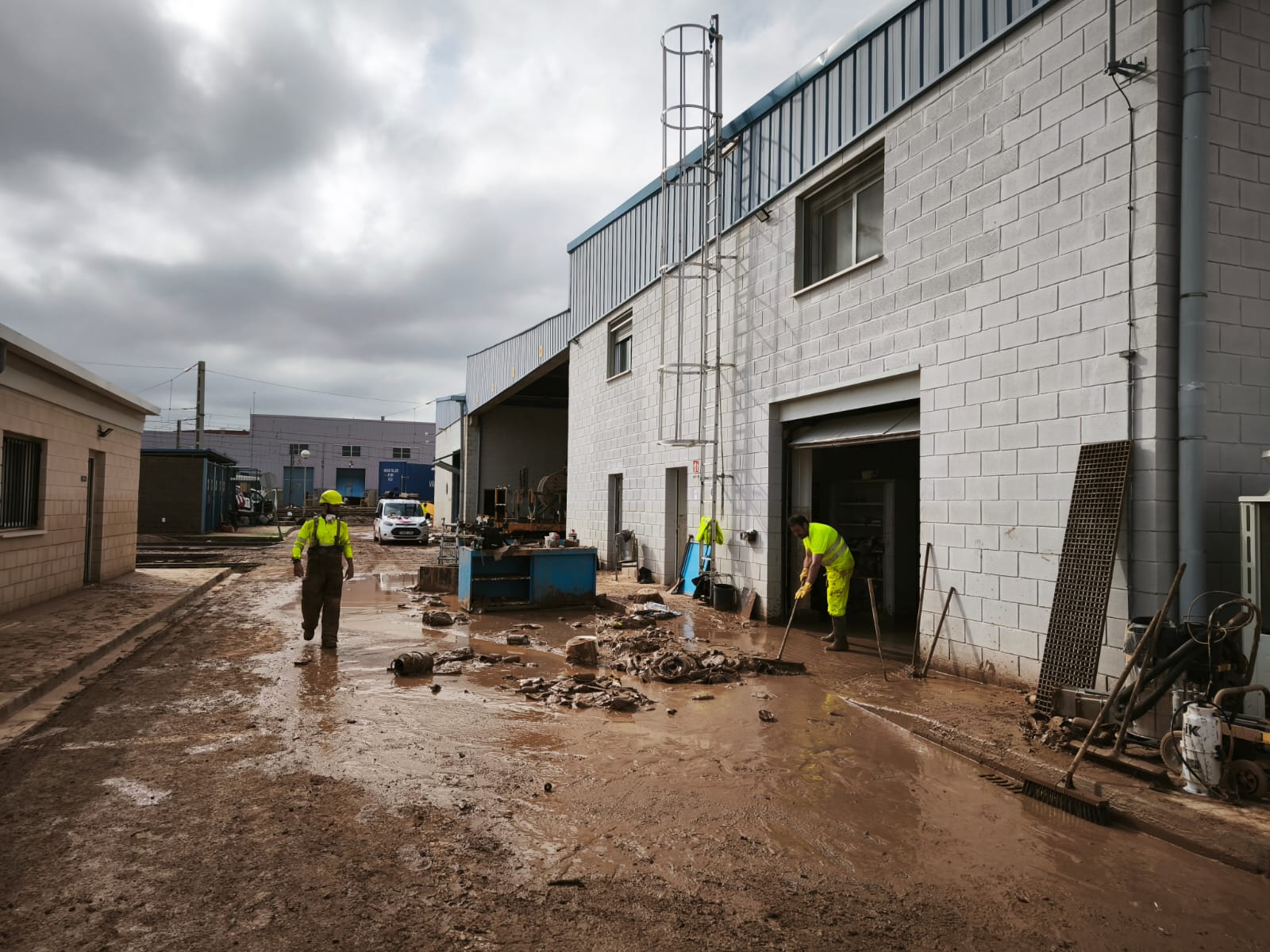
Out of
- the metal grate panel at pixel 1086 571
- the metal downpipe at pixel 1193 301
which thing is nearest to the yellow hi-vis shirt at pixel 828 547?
the metal grate panel at pixel 1086 571

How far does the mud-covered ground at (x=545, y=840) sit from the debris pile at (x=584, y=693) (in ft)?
0.53

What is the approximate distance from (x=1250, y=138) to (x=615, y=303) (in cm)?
1261

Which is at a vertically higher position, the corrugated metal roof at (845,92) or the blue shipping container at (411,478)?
the corrugated metal roof at (845,92)

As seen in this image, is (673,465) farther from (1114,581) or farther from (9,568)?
(9,568)

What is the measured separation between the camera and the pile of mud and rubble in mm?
6770

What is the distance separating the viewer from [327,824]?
4.02 metres

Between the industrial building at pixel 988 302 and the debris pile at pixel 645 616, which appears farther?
the debris pile at pixel 645 616

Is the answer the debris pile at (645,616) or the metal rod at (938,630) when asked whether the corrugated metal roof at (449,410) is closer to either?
the debris pile at (645,616)

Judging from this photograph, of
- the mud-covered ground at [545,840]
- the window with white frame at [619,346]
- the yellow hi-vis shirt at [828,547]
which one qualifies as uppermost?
the window with white frame at [619,346]

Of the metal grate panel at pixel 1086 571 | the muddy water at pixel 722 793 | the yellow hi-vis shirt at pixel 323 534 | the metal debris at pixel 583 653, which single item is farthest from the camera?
the yellow hi-vis shirt at pixel 323 534

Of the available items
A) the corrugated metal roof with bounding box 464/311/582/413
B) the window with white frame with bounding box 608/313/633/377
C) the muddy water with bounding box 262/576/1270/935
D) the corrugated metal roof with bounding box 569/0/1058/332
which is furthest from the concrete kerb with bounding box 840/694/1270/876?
the corrugated metal roof with bounding box 464/311/582/413

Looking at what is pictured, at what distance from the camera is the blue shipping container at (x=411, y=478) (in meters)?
44.3

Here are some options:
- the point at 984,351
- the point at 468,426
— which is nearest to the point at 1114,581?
the point at 984,351

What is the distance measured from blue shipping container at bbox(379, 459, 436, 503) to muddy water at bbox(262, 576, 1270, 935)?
3805 centimetres
